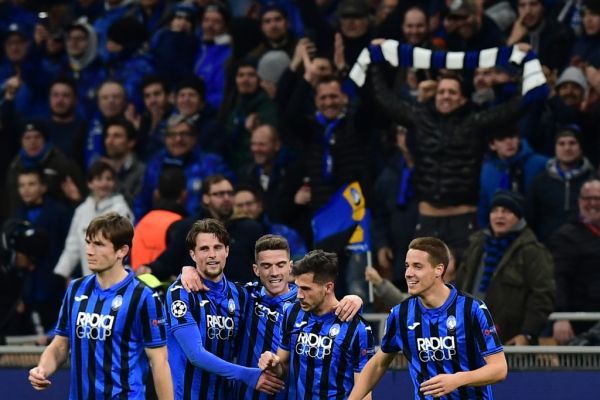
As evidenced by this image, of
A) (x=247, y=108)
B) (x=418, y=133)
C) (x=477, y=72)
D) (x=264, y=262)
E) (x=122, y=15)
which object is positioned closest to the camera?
(x=264, y=262)

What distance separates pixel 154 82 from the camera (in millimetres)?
16156

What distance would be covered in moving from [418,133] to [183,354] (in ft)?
14.0

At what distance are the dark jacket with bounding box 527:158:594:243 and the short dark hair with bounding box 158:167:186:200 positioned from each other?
119 inches

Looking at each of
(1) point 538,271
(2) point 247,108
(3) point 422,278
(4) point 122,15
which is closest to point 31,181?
(2) point 247,108

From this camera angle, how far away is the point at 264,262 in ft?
31.5

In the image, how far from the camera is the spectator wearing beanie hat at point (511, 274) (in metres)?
11.8

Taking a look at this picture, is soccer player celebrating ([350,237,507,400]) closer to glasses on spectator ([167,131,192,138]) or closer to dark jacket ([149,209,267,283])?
dark jacket ([149,209,267,283])

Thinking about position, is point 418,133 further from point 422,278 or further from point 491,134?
point 422,278

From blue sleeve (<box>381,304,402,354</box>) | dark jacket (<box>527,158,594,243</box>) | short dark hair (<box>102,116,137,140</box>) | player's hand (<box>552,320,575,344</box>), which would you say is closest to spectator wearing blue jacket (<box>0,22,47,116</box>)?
short dark hair (<box>102,116,137,140</box>)

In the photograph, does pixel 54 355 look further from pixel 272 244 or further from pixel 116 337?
pixel 272 244

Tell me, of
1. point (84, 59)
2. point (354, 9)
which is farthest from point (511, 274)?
point (84, 59)

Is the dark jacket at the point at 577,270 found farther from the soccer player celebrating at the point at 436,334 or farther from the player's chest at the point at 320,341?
the player's chest at the point at 320,341

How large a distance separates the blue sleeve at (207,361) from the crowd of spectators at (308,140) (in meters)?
2.20

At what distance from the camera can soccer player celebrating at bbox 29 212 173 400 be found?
8.98 m
